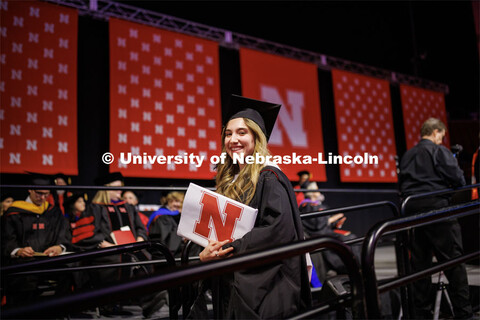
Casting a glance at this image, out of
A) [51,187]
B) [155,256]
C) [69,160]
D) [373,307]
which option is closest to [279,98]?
[69,160]

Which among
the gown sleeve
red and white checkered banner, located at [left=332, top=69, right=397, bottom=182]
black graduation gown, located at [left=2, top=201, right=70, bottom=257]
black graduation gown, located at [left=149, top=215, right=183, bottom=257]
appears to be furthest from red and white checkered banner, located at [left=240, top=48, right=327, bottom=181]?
the gown sleeve

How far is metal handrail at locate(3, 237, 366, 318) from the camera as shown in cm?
80

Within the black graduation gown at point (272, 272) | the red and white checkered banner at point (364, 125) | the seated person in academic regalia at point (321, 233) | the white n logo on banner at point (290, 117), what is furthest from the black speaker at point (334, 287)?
the red and white checkered banner at point (364, 125)

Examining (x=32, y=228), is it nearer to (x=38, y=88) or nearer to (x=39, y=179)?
(x=39, y=179)

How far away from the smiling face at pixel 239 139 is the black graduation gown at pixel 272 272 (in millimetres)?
277

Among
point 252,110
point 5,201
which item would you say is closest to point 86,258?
point 252,110

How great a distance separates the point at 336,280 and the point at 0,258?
3.76m

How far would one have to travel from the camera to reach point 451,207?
1835 millimetres

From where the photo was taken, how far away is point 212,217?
5.40 feet

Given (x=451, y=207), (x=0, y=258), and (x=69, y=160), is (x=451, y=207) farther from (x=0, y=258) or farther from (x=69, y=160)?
(x=69, y=160)

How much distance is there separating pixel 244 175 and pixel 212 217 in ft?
0.93

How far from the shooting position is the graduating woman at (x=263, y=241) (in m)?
1.46

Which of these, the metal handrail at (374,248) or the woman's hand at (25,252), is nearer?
the metal handrail at (374,248)

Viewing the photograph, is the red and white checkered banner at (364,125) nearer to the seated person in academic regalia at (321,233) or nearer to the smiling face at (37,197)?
the seated person in academic regalia at (321,233)
